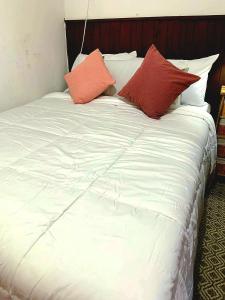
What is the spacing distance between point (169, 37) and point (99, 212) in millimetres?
1895

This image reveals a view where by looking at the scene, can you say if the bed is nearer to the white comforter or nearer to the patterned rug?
the white comforter

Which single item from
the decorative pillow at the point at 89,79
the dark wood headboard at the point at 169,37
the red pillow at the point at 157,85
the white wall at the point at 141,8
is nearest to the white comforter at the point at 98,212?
the red pillow at the point at 157,85

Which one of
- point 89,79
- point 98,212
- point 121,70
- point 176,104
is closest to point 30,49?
point 89,79

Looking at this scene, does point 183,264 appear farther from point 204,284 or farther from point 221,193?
point 221,193

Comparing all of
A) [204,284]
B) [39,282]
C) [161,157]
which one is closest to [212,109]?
[161,157]

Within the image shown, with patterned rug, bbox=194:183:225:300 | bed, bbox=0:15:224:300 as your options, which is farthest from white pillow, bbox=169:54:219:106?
patterned rug, bbox=194:183:225:300

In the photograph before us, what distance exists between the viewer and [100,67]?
7.00 feet

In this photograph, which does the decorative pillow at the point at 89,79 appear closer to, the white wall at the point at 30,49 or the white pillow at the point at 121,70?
the white pillow at the point at 121,70

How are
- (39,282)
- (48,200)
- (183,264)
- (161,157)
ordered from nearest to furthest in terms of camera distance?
(39,282)
(183,264)
(48,200)
(161,157)

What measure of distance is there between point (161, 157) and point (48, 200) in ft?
1.84

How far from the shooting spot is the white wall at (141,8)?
2.01 m

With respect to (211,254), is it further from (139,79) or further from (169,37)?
(169,37)

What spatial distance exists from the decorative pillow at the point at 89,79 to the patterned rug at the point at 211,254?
1247mm

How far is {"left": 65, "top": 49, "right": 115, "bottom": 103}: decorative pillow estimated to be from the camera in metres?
2.07
